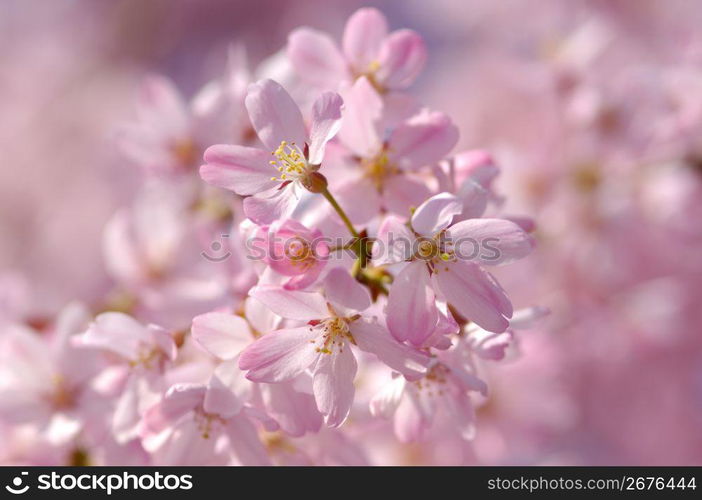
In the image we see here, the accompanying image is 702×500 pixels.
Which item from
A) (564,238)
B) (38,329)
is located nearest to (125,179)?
(38,329)

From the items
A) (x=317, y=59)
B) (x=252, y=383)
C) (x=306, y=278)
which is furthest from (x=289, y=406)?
(x=317, y=59)

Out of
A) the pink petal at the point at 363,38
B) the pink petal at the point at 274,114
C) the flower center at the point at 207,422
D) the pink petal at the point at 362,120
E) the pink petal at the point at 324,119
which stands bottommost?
the flower center at the point at 207,422

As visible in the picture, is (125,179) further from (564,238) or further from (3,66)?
(3,66)

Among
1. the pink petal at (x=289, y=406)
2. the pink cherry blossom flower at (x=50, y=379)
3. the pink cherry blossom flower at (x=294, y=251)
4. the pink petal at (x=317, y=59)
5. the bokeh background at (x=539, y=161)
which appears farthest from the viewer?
the bokeh background at (x=539, y=161)

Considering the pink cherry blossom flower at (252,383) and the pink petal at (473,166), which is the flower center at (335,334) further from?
the pink petal at (473,166)

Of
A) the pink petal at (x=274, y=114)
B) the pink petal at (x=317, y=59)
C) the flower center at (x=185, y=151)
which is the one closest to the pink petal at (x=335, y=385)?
the pink petal at (x=274, y=114)

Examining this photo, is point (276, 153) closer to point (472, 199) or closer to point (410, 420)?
point (472, 199)
